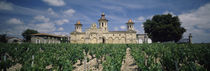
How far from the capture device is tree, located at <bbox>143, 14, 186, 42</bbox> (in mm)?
35156

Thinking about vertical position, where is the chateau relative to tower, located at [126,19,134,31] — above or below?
below

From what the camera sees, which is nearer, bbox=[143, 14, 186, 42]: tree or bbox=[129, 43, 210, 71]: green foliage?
bbox=[129, 43, 210, 71]: green foliage

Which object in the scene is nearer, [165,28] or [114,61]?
[114,61]

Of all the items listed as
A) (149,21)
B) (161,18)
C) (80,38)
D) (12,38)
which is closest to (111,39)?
(80,38)

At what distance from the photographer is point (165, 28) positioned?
35031mm

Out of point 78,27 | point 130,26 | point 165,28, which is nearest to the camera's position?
point 165,28

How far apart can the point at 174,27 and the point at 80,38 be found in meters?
36.1

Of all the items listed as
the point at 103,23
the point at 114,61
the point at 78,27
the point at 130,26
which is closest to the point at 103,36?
the point at 103,23

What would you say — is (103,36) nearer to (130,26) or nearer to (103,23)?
(103,23)

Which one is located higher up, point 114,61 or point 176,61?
point 176,61

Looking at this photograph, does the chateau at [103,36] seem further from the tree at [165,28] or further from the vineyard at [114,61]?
the vineyard at [114,61]

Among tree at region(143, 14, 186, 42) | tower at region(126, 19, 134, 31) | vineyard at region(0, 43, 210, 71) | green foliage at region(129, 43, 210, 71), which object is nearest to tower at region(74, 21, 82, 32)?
tower at region(126, 19, 134, 31)

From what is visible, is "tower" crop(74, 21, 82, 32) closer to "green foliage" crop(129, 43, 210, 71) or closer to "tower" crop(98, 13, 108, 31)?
"tower" crop(98, 13, 108, 31)

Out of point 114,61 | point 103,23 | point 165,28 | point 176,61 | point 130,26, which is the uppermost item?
point 103,23
